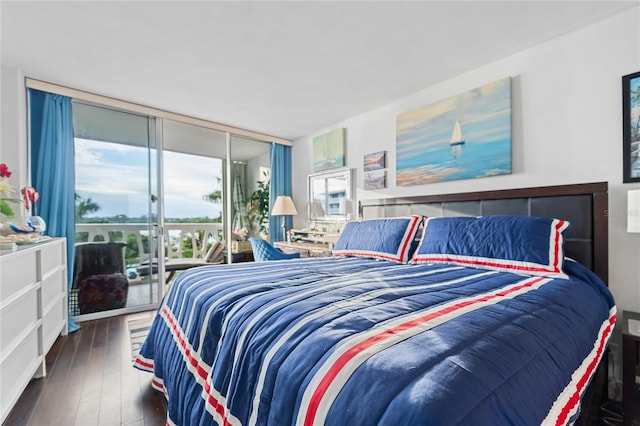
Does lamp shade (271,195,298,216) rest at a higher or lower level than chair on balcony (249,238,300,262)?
higher

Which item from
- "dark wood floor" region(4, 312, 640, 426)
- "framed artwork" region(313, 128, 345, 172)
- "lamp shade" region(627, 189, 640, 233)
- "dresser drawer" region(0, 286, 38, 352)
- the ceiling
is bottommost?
"dark wood floor" region(4, 312, 640, 426)

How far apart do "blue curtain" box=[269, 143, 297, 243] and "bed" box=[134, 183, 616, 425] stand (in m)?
2.66

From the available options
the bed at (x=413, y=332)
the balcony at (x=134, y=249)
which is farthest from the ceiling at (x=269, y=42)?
the balcony at (x=134, y=249)

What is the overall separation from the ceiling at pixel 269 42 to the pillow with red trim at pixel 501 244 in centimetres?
135

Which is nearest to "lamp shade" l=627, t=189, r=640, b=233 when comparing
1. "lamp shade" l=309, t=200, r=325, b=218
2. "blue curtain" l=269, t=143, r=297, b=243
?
"lamp shade" l=309, t=200, r=325, b=218

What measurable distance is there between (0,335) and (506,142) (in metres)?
3.46

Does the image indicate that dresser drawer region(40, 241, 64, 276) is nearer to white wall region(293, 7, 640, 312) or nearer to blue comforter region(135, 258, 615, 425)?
blue comforter region(135, 258, 615, 425)

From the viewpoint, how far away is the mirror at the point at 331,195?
12.4 feet

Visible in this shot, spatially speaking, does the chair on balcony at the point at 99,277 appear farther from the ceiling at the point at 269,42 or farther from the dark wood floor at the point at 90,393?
the ceiling at the point at 269,42

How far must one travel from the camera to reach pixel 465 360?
714mm

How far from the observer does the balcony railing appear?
349cm

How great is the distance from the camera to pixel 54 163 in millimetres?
2910

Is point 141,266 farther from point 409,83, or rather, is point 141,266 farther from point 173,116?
point 409,83

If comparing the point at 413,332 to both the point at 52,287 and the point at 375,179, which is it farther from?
the point at 52,287
